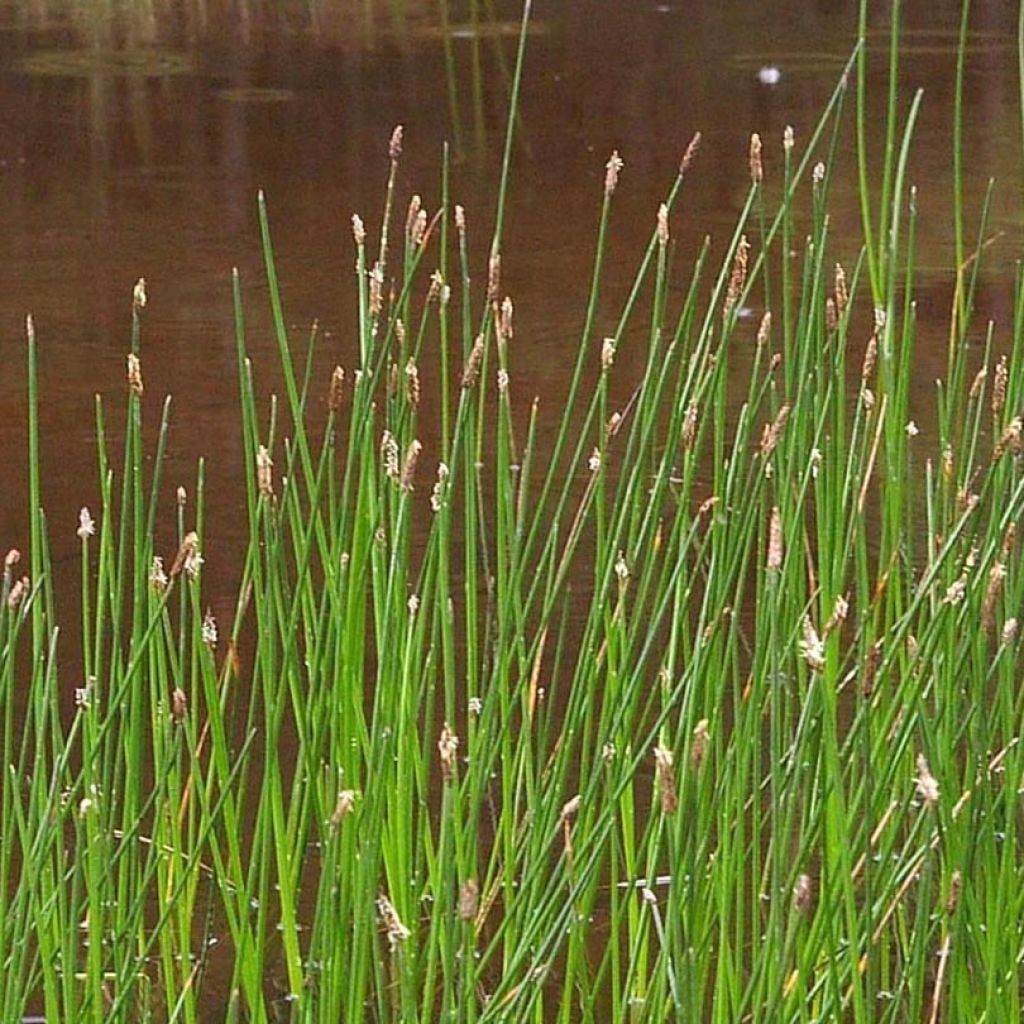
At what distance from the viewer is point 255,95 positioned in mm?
5812

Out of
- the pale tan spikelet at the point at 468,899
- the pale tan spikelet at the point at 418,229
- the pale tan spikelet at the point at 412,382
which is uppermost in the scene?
the pale tan spikelet at the point at 418,229

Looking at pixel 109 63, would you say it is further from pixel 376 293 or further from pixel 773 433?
pixel 773 433

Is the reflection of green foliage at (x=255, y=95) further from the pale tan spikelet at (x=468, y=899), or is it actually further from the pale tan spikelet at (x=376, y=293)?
the pale tan spikelet at (x=468, y=899)

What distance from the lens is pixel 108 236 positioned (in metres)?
4.52

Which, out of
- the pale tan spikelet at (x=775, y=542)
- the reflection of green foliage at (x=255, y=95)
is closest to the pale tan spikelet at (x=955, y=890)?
the pale tan spikelet at (x=775, y=542)

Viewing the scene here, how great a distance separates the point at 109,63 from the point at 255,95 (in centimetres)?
61

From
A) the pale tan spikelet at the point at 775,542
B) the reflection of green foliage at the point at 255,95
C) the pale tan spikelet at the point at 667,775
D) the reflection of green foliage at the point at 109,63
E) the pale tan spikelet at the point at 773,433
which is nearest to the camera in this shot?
the pale tan spikelet at the point at 667,775

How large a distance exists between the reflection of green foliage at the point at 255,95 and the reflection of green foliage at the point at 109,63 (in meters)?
0.30

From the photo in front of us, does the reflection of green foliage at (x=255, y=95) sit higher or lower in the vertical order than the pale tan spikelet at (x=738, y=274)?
lower

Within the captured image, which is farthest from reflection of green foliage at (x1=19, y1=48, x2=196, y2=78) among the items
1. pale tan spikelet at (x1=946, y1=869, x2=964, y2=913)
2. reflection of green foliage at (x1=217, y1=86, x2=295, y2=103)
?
pale tan spikelet at (x1=946, y1=869, x2=964, y2=913)

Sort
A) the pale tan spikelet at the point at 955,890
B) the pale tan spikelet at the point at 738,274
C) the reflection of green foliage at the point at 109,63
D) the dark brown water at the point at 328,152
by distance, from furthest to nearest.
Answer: the reflection of green foliage at the point at 109,63 → the dark brown water at the point at 328,152 → the pale tan spikelet at the point at 738,274 → the pale tan spikelet at the point at 955,890

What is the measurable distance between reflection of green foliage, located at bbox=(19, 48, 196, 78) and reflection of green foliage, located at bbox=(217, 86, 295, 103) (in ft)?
0.99

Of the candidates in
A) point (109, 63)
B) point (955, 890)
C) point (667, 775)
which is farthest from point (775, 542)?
point (109, 63)

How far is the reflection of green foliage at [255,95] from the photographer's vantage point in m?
5.75
